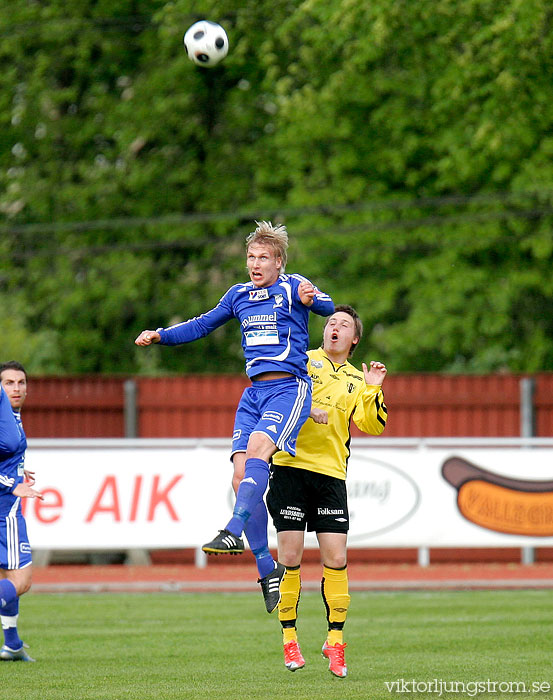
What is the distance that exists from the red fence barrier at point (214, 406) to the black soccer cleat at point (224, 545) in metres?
10.7

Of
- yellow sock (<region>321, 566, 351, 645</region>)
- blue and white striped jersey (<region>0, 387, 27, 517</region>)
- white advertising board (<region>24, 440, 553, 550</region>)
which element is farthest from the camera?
white advertising board (<region>24, 440, 553, 550</region>)

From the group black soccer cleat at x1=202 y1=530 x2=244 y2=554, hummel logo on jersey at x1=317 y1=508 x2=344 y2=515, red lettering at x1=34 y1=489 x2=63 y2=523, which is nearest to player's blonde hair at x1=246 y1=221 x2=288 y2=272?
hummel logo on jersey at x1=317 y1=508 x2=344 y2=515

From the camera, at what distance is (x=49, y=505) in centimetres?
1455

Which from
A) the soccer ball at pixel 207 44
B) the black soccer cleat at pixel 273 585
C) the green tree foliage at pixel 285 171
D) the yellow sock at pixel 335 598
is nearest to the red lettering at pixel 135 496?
the soccer ball at pixel 207 44

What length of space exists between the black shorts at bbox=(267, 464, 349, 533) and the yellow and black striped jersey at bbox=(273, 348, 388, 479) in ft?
0.21

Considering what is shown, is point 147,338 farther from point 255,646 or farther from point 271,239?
point 255,646

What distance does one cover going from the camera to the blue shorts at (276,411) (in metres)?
7.05

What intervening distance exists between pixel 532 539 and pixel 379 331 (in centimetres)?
1037

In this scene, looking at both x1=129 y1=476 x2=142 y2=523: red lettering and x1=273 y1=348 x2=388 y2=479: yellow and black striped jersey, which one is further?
x1=129 y1=476 x2=142 y2=523: red lettering

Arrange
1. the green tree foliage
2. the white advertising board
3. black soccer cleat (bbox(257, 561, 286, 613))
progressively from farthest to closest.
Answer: the green tree foliage, the white advertising board, black soccer cleat (bbox(257, 561, 286, 613))

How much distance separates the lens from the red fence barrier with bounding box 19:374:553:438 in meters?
17.4

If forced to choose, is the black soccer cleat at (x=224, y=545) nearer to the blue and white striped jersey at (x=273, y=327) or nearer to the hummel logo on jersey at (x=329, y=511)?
the hummel logo on jersey at (x=329, y=511)

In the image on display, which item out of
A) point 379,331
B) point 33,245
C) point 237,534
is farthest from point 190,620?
point 33,245

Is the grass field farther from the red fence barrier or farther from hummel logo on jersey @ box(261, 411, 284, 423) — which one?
the red fence barrier
